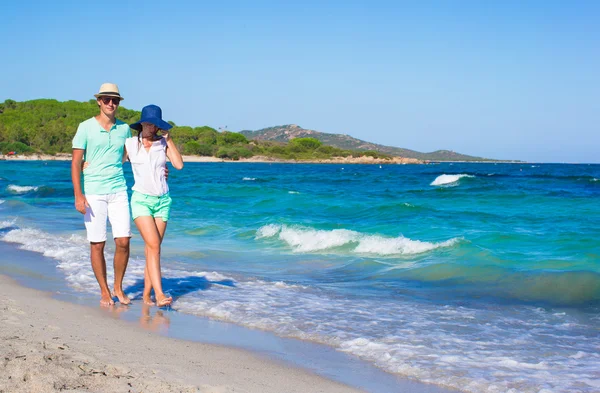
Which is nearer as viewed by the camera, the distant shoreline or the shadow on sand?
the shadow on sand

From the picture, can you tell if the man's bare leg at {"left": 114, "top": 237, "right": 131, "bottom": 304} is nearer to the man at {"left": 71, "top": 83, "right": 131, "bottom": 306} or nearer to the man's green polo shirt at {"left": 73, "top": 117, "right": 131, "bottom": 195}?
the man at {"left": 71, "top": 83, "right": 131, "bottom": 306}

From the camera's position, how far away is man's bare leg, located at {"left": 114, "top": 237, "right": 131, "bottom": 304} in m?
5.57

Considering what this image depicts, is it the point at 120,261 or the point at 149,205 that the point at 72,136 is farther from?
the point at 149,205

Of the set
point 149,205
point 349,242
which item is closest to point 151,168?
point 149,205

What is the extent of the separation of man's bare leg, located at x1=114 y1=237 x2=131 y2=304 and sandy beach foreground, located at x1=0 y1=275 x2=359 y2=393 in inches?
30.4

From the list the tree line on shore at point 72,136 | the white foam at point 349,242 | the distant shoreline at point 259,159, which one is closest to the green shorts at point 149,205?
the white foam at point 349,242

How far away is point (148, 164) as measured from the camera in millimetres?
5414

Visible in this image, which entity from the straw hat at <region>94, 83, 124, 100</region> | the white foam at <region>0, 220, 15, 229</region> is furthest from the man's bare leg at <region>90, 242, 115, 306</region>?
the white foam at <region>0, 220, 15, 229</region>

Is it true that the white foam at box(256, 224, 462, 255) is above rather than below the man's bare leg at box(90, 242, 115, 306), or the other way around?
below

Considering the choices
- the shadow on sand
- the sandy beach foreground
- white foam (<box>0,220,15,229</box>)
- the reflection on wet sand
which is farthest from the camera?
white foam (<box>0,220,15,229</box>)

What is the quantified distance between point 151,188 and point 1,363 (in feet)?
7.61

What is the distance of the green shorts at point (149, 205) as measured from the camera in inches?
214

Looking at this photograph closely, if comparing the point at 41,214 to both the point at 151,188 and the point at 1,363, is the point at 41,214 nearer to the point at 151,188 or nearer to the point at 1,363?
the point at 151,188

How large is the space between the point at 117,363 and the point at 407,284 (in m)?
4.78
